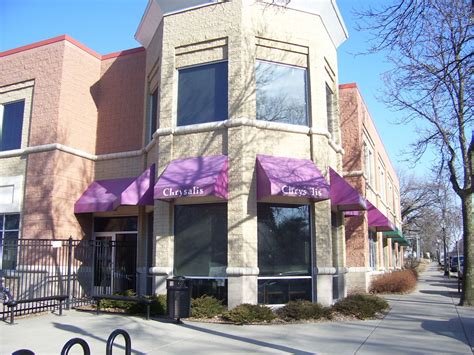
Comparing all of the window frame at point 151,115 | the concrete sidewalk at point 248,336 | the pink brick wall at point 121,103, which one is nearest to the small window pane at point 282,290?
the concrete sidewalk at point 248,336

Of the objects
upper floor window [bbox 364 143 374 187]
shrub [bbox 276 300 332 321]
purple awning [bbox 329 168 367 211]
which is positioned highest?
upper floor window [bbox 364 143 374 187]

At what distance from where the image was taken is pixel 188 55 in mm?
14250

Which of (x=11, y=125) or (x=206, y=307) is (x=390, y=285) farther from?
(x=11, y=125)

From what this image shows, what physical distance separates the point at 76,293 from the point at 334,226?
366 inches

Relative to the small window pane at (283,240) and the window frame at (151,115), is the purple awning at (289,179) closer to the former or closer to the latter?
the small window pane at (283,240)

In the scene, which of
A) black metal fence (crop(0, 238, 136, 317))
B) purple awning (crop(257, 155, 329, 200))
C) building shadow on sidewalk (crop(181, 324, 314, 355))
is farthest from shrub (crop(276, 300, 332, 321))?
black metal fence (crop(0, 238, 136, 317))

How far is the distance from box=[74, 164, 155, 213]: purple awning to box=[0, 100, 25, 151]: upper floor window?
3.54m

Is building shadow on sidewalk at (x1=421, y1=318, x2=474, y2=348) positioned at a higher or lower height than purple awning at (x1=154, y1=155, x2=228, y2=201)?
lower

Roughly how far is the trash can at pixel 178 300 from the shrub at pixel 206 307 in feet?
2.21

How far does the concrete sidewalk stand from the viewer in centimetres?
830

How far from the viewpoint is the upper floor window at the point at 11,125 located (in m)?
17.8

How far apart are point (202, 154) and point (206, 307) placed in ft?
14.4

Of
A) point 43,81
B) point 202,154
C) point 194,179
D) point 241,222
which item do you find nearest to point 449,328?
point 241,222

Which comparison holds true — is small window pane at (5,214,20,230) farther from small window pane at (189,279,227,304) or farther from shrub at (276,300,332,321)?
shrub at (276,300,332,321)
